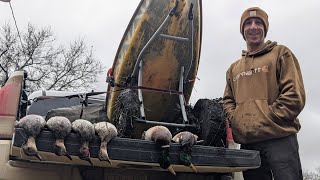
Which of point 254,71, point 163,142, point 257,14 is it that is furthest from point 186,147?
point 257,14

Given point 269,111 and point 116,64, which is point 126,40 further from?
point 269,111

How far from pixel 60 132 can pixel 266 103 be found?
5.75ft

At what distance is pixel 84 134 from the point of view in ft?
8.95

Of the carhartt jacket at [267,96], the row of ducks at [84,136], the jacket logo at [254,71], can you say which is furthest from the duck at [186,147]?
the jacket logo at [254,71]

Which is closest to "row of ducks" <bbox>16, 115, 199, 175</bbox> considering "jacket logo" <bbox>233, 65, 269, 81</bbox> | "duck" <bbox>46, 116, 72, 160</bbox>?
"duck" <bbox>46, 116, 72, 160</bbox>

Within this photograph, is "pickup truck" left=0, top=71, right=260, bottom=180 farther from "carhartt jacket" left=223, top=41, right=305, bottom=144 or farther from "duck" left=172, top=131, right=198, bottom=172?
"carhartt jacket" left=223, top=41, right=305, bottom=144

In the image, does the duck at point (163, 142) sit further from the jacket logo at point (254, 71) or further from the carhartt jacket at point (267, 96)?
the jacket logo at point (254, 71)

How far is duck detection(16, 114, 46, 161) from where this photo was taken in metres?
2.57

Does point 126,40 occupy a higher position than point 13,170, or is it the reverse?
point 126,40

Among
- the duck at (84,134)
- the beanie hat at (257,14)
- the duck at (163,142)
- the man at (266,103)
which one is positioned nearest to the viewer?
the duck at (84,134)

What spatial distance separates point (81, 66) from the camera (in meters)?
29.1

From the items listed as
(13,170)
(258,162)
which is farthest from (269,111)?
(13,170)

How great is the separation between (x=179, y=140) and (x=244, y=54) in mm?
1413

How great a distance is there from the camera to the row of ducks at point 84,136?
263 centimetres
